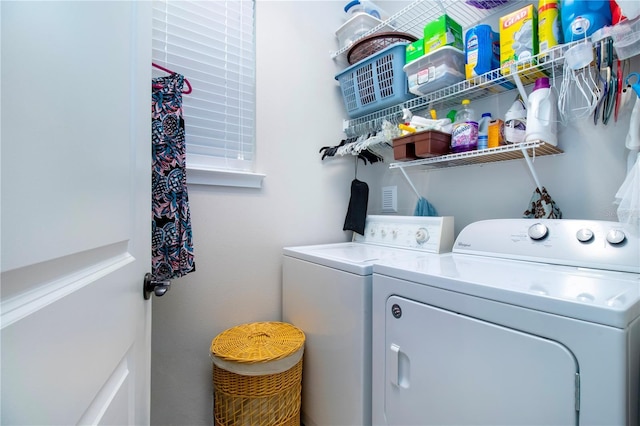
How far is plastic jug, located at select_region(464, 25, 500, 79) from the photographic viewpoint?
1.22 meters

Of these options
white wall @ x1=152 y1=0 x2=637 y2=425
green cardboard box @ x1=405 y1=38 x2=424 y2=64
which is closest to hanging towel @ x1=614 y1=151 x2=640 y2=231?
white wall @ x1=152 y1=0 x2=637 y2=425

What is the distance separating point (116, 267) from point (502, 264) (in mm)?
1174

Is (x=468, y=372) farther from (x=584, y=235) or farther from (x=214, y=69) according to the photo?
(x=214, y=69)

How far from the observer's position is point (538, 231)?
1.05 metres

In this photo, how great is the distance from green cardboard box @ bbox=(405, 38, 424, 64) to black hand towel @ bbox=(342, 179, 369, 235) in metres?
0.78

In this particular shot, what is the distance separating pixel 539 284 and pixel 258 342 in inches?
43.9

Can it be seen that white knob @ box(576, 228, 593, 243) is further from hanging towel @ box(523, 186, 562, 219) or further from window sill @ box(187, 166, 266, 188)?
window sill @ box(187, 166, 266, 188)

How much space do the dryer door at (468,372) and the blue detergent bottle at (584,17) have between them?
1.02 metres

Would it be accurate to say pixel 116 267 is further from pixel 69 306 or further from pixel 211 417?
pixel 211 417

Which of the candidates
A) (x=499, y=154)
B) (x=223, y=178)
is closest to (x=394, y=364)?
(x=499, y=154)

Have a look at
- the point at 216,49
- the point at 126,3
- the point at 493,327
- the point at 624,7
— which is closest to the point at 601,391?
the point at 493,327

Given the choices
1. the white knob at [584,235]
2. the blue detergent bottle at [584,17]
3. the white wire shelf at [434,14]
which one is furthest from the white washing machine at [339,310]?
the white wire shelf at [434,14]

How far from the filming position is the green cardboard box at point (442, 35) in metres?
1.30

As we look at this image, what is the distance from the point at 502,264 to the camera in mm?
1038
